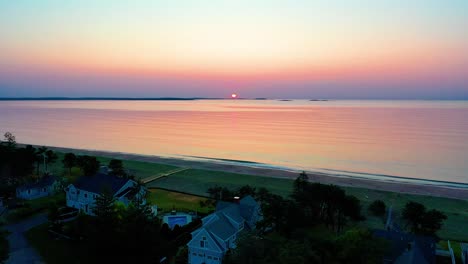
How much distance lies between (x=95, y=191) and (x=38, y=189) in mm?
11609

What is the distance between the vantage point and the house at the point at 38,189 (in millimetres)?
42938

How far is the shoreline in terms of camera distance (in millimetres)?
51344

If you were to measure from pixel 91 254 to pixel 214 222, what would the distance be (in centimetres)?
949

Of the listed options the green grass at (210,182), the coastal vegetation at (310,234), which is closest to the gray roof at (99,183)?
the green grass at (210,182)

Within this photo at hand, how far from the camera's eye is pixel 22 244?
96.2ft

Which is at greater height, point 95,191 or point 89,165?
point 89,165

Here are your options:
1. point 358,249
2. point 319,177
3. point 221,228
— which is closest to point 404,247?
point 358,249

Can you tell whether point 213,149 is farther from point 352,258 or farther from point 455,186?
point 352,258

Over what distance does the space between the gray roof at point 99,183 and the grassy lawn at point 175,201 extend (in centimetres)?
572

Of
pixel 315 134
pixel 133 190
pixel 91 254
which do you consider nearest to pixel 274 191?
pixel 133 190

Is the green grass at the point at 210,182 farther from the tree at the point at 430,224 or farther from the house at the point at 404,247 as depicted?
the house at the point at 404,247

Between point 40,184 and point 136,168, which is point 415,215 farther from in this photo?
point 136,168

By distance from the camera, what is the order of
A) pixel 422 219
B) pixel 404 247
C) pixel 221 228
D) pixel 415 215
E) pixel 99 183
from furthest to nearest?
1. pixel 99 183
2. pixel 415 215
3. pixel 422 219
4. pixel 221 228
5. pixel 404 247

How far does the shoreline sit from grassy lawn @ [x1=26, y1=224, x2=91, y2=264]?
1410 inches
